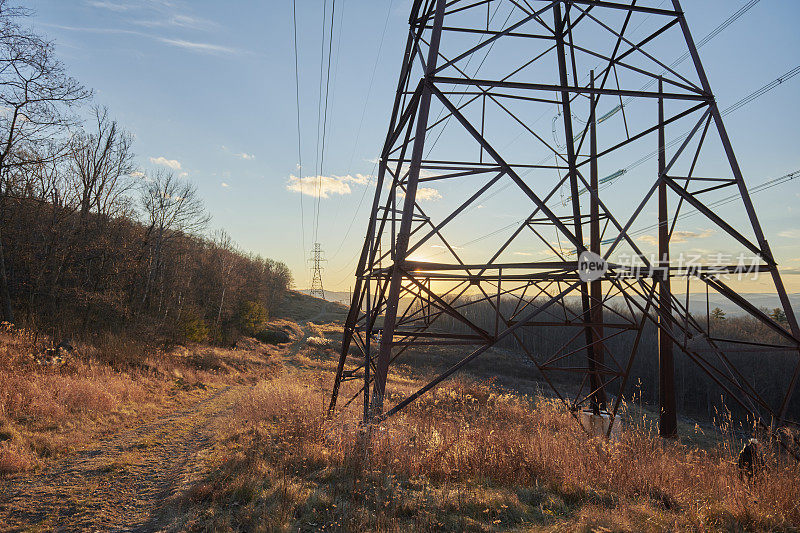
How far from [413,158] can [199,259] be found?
46929mm

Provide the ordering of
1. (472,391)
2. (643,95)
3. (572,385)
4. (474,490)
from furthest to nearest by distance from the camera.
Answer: (572,385), (472,391), (643,95), (474,490)

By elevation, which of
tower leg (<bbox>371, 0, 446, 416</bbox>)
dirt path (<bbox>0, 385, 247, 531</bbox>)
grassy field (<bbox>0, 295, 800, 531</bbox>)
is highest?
tower leg (<bbox>371, 0, 446, 416</bbox>)

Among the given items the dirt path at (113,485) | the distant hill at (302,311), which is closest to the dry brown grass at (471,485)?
the dirt path at (113,485)

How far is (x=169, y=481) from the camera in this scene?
6.42 metres

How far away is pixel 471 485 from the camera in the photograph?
217 inches

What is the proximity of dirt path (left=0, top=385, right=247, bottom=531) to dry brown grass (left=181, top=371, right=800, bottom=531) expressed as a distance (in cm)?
74

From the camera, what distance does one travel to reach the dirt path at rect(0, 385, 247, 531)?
16.2 feet

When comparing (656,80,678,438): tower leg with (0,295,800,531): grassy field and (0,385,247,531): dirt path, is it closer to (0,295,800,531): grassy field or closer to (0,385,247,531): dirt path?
(0,295,800,531): grassy field

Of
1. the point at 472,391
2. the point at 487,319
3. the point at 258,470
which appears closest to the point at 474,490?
the point at 258,470

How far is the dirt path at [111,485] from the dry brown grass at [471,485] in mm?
738

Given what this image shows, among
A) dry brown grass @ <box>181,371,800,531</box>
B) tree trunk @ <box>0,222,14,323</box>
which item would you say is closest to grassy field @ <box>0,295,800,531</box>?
dry brown grass @ <box>181,371,800,531</box>

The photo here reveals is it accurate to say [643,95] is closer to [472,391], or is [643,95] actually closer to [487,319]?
[472,391]

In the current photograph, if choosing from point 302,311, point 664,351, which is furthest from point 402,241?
point 302,311

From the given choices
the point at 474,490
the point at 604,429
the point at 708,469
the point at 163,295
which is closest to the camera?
the point at 474,490
